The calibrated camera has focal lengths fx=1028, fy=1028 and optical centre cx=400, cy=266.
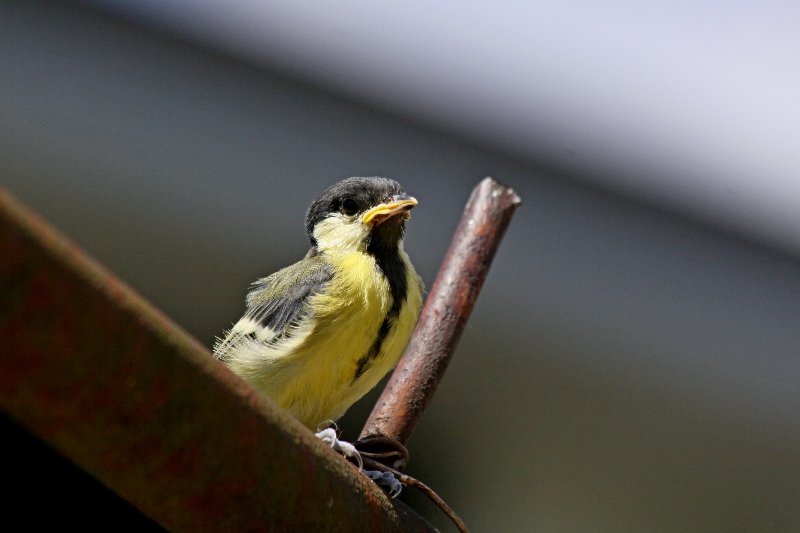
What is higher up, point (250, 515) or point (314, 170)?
point (314, 170)

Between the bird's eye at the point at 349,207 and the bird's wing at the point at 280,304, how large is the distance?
0.17 metres

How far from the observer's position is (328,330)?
7.45ft

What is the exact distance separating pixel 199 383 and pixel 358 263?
1.55 m

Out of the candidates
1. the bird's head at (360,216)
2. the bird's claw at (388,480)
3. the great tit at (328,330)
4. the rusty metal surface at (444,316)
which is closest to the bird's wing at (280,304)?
the great tit at (328,330)

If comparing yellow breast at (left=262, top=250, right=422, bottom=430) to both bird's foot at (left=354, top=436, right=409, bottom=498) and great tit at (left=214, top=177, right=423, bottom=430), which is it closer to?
great tit at (left=214, top=177, right=423, bottom=430)

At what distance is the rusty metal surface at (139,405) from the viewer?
0.78m

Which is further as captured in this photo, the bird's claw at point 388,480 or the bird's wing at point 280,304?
the bird's wing at point 280,304

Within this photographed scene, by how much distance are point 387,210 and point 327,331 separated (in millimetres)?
459

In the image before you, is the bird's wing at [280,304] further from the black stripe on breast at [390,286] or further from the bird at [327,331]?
the black stripe on breast at [390,286]

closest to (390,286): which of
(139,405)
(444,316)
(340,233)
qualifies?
(340,233)

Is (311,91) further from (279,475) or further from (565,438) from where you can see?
(279,475)

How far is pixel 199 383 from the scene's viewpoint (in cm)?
92

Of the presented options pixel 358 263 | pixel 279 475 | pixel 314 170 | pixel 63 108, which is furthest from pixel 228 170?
pixel 279 475

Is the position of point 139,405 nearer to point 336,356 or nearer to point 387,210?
point 336,356
